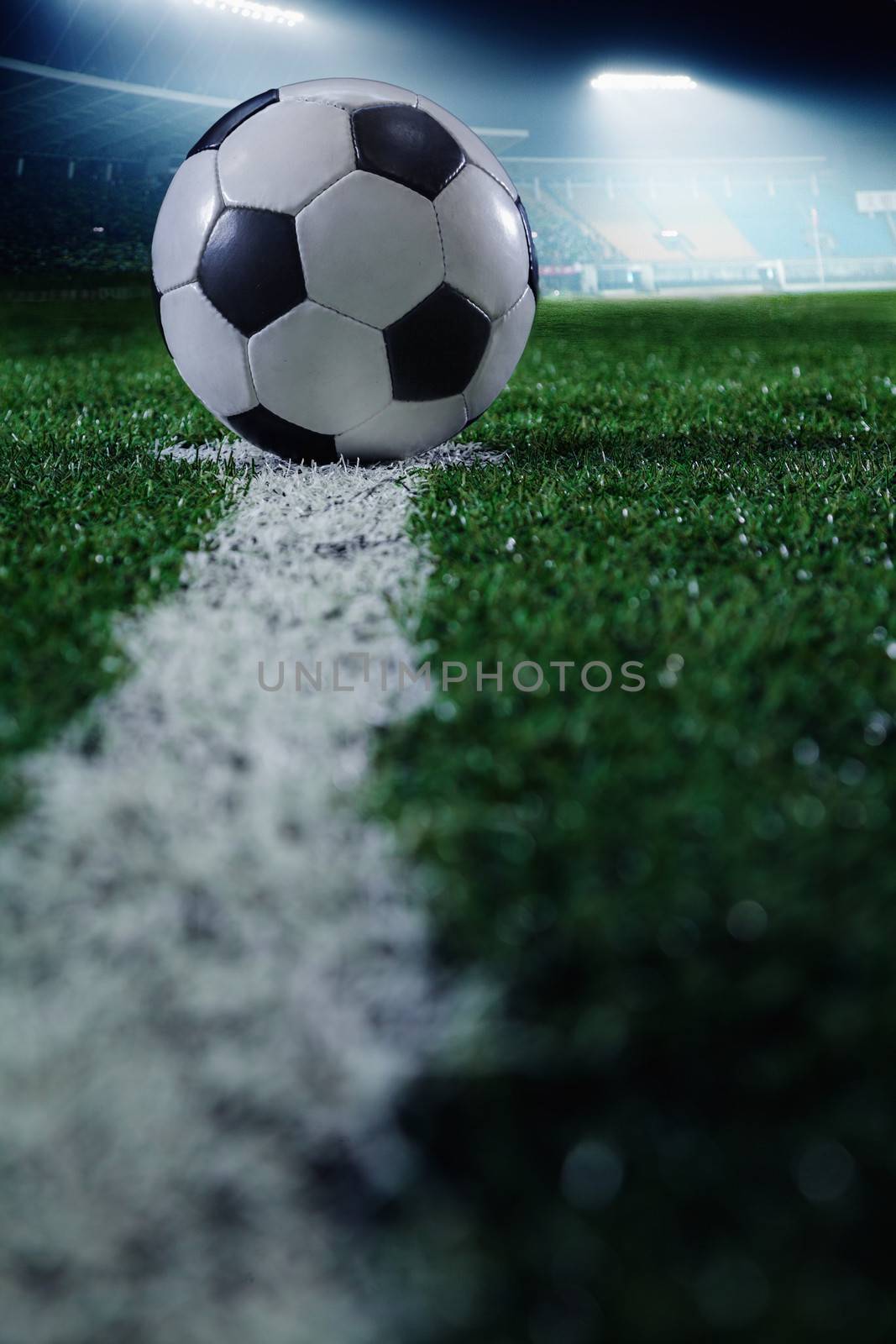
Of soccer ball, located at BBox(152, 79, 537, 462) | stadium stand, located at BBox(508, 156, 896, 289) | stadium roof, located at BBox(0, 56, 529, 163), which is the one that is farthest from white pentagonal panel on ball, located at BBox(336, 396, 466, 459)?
stadium stand, located at BBox(508, 156, 896, 289)

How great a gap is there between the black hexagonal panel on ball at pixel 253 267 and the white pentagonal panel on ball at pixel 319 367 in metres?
0.04

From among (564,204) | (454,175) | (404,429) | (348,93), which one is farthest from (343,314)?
(564,204)

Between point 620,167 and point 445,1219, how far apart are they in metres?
39.8

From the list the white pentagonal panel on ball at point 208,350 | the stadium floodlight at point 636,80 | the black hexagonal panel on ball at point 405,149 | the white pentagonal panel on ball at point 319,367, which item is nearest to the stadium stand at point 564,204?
the stadium floodlight at point 636,80

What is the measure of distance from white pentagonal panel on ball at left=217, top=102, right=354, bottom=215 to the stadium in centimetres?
2

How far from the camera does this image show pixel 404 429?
2.45m

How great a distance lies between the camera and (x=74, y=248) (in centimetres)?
2014

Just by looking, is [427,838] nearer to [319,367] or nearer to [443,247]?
[319,367]

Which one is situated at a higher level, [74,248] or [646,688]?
[646,688]

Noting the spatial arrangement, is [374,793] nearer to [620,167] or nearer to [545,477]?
[545,477]

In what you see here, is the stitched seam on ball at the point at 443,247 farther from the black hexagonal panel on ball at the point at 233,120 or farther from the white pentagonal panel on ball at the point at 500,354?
the black hexagonal panel on ball at the point at 233,120

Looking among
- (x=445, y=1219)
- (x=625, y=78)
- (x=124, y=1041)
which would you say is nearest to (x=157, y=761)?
(x=124, y=1041)

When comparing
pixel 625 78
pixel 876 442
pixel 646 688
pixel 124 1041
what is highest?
pixel 124 1041

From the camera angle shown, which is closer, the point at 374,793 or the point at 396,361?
the point at 374,793
